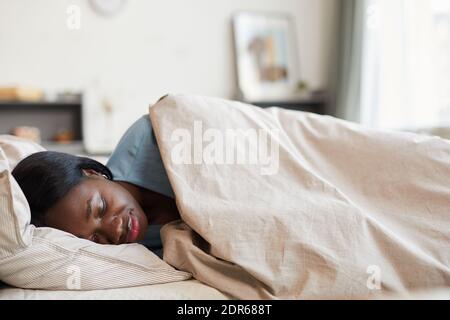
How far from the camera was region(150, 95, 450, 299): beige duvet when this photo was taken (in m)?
0.80

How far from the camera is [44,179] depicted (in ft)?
3.11

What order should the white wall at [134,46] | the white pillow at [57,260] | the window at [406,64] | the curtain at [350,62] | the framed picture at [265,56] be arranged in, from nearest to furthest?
1. the white pillow at [57,260]
2. the window at [406,64]
3. the white wall at [134,46]
4. the curtain at [350,62]
5. the framed picture at [265,56]

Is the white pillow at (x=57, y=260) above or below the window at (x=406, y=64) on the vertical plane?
below

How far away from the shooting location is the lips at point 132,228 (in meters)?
0.99

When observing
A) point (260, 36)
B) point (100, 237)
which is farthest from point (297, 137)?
point (260, 36)

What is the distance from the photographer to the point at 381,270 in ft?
2.64

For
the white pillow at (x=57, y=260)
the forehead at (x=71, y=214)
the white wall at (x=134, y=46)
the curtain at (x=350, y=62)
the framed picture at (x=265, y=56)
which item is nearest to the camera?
the white pillow at (x=57, y=260)

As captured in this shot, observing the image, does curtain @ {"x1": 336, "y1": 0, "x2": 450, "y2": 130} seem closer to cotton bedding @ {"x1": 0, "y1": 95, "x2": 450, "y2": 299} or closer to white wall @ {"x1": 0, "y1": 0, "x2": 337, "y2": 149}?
white wall @ {"x1": 0, "y1": 0, "x2": 337, "y2": 149}

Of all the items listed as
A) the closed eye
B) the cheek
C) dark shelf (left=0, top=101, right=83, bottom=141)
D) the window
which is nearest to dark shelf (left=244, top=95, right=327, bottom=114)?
the window

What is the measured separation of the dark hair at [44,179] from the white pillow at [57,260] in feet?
0.29

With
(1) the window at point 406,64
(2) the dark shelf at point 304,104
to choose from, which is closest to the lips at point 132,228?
(1) the window at point 406,64

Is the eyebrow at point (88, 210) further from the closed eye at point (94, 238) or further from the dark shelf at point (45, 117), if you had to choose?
the dark shelf at point (45, 117)

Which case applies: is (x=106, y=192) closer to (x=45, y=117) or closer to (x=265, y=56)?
(x=45, y=117)

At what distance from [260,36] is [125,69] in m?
1.10
